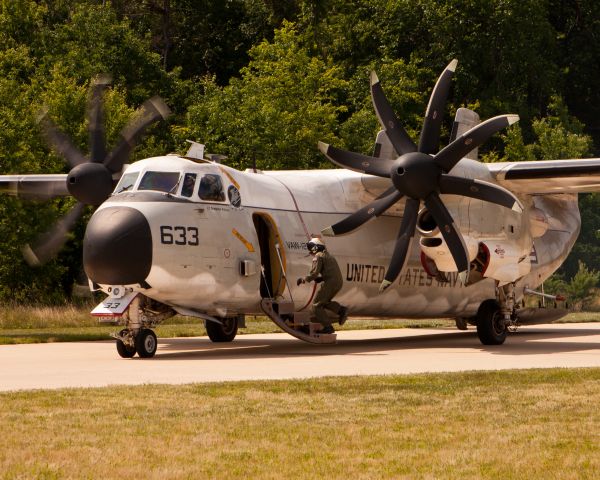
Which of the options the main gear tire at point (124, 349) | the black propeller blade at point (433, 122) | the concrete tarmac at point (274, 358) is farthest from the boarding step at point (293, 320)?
the black propeller blade at point (433, 122)

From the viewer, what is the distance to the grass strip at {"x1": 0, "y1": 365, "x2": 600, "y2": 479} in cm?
902

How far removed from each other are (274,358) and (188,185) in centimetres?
338

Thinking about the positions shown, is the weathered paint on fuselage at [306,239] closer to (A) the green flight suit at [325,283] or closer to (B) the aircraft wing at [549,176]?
(B) the aircraft wing at [549,176]

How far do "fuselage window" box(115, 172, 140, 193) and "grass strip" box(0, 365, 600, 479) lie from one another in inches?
255

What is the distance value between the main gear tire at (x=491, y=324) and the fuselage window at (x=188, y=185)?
7390mm

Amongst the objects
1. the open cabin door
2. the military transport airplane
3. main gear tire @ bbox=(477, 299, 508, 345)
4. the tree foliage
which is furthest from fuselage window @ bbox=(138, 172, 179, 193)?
the tree foliage

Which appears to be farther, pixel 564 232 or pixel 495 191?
pixel 564 232

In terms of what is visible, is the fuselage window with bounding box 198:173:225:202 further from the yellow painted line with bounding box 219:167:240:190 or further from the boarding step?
the boarding step

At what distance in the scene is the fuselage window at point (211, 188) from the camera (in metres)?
20.0

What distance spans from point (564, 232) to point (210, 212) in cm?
1058

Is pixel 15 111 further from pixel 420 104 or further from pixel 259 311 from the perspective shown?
pixel 420 104

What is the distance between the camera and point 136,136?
2366 cm

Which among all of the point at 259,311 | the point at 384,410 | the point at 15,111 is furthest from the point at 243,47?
the point at 384,410

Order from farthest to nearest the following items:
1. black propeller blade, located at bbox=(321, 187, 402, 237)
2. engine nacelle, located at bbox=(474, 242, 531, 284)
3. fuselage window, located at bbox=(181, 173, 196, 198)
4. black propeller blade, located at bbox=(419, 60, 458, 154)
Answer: engine nacelle, located at bbox=(474, 242, 531, 284), black propeller blade, located at bbox=(419, 60, 458, 154), black propeller blade, located at bbox=(321, 187, 402, 237), fuselage window, located at bbox=(181, 173, 196, 198)
